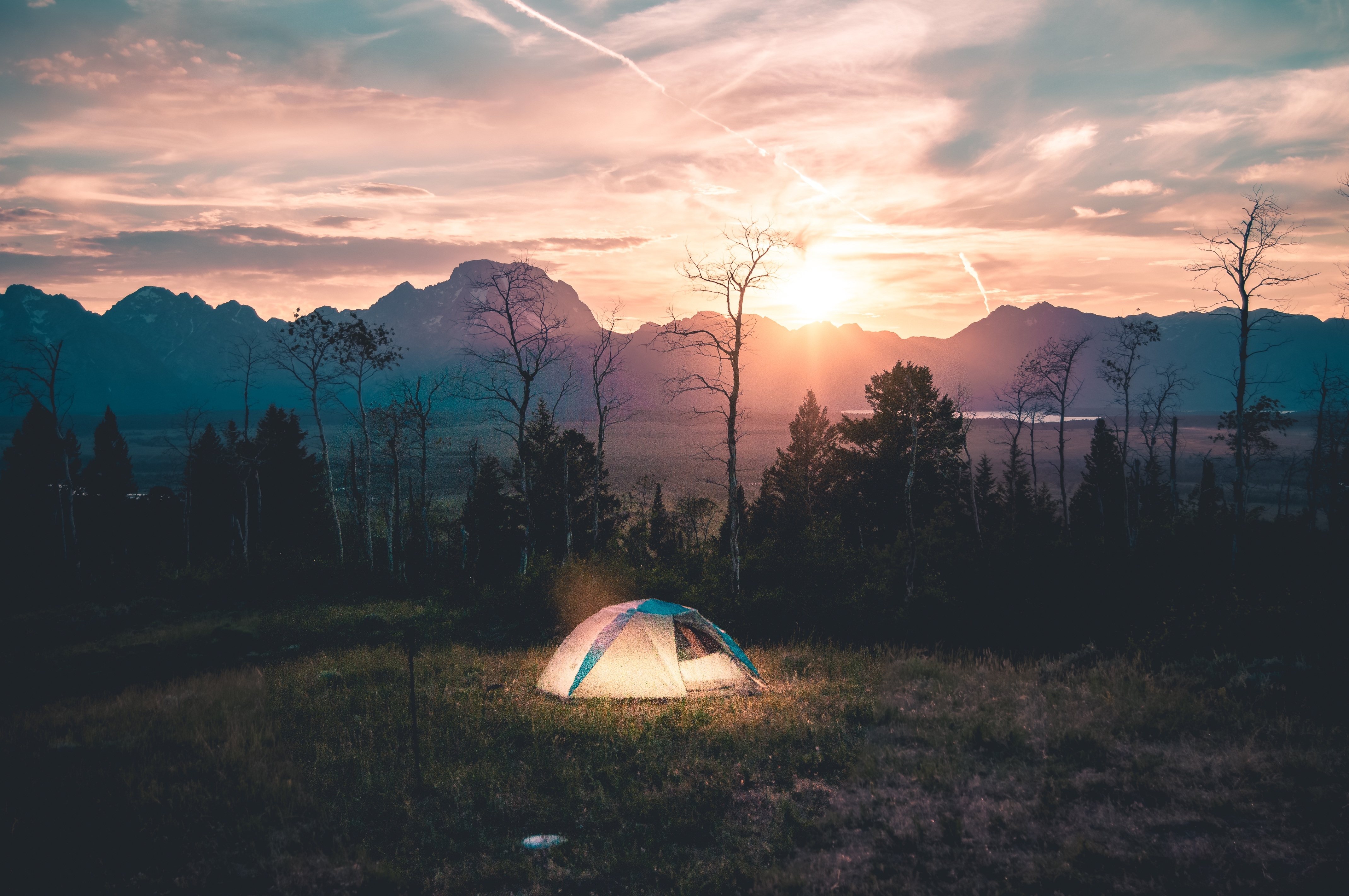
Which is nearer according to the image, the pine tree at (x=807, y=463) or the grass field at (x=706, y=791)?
the grass field at (x=706, y=791)

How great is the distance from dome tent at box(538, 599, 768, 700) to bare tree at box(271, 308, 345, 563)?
983 inches

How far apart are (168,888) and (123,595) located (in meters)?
30.0

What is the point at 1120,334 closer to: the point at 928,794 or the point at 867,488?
the point at 867,488

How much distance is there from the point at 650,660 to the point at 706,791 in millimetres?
4785

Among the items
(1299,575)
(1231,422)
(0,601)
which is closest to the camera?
(1299,575)

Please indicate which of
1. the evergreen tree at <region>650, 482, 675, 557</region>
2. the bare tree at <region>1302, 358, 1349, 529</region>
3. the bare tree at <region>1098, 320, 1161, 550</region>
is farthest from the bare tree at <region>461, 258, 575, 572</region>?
the bare tree at <region>1302, 358, 1349, 529</region>

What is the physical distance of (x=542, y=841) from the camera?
7.86 m

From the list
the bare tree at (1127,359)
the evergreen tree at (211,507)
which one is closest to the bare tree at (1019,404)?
the bare tree at (1127,359)

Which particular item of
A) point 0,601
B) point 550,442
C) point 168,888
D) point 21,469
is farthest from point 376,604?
point 21,469

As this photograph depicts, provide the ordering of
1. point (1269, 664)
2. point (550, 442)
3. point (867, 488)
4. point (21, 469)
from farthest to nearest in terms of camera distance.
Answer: point (21, 469) → point (550, 442) → point (867, 488) → point (1269, 664)

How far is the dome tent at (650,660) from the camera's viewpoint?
44.2ft

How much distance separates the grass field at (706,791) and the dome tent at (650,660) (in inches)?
16.5

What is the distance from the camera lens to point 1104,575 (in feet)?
73.3

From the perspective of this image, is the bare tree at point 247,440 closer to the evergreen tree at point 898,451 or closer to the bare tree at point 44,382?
the bare tree at point 44,382
